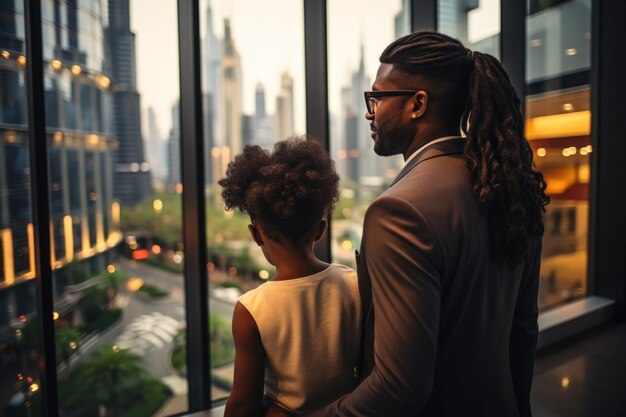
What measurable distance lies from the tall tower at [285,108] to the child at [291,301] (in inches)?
57.2

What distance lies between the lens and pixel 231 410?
1004 millimetres

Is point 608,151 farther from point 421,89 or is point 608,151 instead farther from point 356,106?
point 421,89

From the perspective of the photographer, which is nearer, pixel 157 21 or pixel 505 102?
pixel 505 102

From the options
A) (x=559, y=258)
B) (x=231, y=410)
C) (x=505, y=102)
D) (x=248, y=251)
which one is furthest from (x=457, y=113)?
(x=559, y=258)

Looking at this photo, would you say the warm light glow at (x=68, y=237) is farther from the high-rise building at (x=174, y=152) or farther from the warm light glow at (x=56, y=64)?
the warm light glow at (x=56, y=64)

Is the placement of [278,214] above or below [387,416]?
above

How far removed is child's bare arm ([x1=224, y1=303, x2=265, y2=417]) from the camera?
0.99m

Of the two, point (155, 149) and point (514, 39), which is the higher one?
point (514, 39)

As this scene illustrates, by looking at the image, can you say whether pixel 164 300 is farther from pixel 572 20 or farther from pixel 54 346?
pixel 572 20

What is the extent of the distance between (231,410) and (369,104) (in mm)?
766

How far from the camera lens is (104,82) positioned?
88.9 inches

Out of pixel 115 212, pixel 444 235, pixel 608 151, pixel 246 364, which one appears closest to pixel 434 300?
pixel 444 235

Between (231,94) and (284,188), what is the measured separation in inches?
74.9

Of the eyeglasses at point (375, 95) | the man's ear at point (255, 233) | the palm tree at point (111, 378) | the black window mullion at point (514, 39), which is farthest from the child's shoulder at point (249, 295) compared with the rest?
the black window mullion at point (514, 39)
